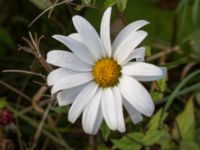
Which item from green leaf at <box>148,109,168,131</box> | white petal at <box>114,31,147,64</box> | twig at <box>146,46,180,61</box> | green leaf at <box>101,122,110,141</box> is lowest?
green leaf at <box>148,109,168,131</box>

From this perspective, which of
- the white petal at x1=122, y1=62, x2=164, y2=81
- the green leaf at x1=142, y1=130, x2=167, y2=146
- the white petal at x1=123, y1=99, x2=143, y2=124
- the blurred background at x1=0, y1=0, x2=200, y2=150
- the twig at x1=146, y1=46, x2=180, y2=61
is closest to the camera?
the white petal at x1=122, y1=62, x2=164, y2=81

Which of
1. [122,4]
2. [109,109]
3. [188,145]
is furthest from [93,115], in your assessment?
[188,145]

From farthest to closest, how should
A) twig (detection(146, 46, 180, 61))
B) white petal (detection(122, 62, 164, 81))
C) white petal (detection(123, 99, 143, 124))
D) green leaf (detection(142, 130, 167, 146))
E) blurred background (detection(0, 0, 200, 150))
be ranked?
twig (detection(146, 46, 180, 61)) → blurred background (detection(0, 0, 200, 150)) → green leaf (detection(142, 130, 167, 146)) → white petal (detection(123, 99, 143, 124)) → white petal (detection(122, 62, 164, 81))

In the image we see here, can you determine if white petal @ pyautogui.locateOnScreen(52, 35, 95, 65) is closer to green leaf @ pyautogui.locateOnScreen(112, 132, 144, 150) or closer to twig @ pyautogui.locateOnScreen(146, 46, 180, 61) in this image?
green leaf @ pyautogui.locateOnScreen(112, 132, 144, 150)

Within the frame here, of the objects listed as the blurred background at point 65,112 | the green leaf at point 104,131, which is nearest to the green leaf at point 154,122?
the blurred background at point 65,112

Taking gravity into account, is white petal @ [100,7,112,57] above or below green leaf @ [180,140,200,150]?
above

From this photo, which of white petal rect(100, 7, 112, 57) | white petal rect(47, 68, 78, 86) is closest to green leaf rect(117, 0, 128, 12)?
white petal rect(100, 7, 112, 57)

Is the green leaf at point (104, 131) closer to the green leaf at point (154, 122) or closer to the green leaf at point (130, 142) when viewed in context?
the green leaf at point (130, 142)
